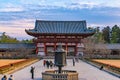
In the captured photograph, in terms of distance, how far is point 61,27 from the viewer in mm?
92062

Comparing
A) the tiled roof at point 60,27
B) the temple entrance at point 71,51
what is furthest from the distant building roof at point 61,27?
the temple entrance at point 71,51

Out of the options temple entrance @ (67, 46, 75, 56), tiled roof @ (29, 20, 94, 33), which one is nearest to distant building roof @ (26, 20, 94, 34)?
tiled roof @ (29, 20, 94, 33)

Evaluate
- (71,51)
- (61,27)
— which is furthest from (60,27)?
(71,51)

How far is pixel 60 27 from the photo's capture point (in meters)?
92.1

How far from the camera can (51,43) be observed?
287 ft

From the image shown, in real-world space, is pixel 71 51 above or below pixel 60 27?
below

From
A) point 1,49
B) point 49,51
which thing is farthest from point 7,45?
point 49,51

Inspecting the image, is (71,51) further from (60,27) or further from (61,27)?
(60,27)

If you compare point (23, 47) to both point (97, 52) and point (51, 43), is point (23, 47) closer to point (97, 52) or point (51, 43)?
point (51, 43)

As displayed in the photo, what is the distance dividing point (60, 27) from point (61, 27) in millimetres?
288

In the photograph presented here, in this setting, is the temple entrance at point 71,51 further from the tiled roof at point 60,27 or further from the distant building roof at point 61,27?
the tiled roof at point 60,27

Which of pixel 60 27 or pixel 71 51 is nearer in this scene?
pixel 71 51

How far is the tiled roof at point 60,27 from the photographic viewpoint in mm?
89312

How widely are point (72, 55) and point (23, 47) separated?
13.4 m
